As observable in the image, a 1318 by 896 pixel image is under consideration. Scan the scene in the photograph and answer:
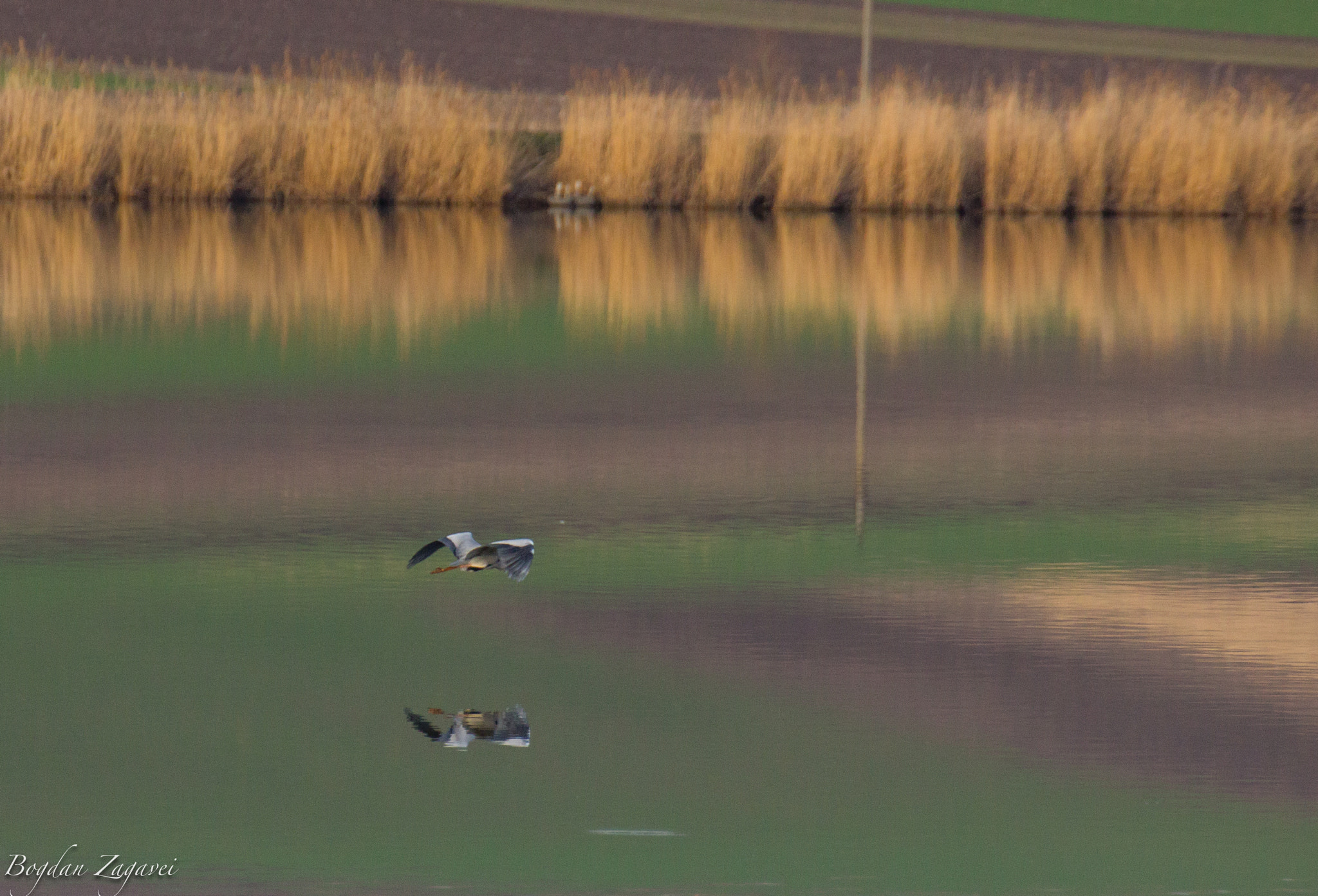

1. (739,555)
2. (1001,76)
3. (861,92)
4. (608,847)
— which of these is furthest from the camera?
(1001,76)

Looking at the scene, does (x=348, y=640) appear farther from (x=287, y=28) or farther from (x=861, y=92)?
(x=287, y=28)

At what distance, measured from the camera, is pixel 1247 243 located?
20109 mm

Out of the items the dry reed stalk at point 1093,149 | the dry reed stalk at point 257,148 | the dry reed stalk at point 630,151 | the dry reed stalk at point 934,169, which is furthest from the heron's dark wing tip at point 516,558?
the dry reed stalk at point 1093,149

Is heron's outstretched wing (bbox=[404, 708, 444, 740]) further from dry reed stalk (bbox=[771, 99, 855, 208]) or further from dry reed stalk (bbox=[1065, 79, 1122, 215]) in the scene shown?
dry reed stalk (bbox=[1065, 79, 1122, 215])

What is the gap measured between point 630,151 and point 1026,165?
3428 mm

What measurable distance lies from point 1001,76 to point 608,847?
3477cm

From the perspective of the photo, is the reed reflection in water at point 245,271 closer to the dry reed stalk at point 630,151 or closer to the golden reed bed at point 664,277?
the golden reed bed at point 664,277

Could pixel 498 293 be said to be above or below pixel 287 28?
below

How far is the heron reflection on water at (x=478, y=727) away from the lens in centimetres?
559

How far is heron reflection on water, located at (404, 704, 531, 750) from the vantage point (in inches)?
220

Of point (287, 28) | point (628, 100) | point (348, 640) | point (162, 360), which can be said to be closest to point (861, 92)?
point (628, 100)

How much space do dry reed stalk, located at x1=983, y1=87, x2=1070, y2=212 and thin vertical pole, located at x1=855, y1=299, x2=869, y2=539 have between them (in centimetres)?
754

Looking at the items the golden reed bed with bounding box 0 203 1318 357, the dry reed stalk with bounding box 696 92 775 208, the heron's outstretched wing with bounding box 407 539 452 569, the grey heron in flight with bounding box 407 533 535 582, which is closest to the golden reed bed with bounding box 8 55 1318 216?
the dry reed stalk with bounding box 696 92 775 208

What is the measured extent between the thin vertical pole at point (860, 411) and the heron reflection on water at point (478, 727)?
248 cm
